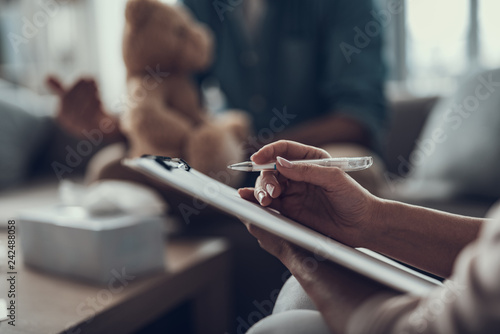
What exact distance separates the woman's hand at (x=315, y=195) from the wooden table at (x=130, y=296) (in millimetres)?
251

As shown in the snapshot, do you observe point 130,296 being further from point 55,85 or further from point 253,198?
point 55,85

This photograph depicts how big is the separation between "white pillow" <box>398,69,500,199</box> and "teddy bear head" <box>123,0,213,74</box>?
0.60 m

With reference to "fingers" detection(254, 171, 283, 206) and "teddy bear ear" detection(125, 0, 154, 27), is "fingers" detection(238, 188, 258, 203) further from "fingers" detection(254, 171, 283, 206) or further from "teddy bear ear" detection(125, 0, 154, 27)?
"teddy bear ear" detection(125, 0, 154, 27)

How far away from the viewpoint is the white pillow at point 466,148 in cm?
110

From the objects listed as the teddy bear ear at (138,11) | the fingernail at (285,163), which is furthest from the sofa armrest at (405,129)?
the fingernail at (285,163)

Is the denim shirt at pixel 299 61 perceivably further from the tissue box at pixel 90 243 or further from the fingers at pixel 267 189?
the fingers at pixel 267 189

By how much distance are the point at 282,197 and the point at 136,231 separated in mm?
300

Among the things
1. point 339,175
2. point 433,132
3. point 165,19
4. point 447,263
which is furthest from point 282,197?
point 433,132

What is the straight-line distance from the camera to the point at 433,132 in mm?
1286

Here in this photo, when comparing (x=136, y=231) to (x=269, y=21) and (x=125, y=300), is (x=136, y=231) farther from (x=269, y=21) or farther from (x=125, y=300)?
(x=269, y=21)

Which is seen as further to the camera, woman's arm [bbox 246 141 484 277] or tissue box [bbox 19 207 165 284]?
tissue box [bbox 19 207 165 284]

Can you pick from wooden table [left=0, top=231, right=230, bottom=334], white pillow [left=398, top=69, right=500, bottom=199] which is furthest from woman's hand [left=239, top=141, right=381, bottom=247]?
white pillow [left=398, top=69, right=500, bottom=199]

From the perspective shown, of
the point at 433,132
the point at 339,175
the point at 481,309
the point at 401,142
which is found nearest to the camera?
the point at 481,309

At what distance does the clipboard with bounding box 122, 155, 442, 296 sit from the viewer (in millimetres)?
Answer: 368
